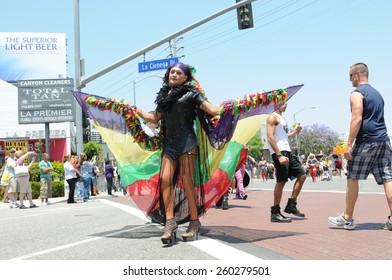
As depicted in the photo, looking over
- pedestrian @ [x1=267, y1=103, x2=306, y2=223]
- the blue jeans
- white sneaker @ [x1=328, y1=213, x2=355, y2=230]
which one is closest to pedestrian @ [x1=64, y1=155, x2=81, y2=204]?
the blue jeans

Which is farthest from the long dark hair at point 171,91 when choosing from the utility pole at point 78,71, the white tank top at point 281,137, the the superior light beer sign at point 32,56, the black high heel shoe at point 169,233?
the the superior light beer sign at point 32,56

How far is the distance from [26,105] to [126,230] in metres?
23.6

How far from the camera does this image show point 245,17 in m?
14.7

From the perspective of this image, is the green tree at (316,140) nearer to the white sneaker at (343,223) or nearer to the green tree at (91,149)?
the green tree at (91,149)

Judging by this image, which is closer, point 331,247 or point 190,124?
point 331,247

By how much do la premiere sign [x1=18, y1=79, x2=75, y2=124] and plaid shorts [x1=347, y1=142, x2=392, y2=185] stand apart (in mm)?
21862

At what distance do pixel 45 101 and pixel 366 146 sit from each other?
24180 mm

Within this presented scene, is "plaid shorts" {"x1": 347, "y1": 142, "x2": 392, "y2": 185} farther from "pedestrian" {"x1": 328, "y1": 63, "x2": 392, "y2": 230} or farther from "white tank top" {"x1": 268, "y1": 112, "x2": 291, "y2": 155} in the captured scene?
"white tank top" {"x1": 268, "y1": 112, "x2": 291, "y2": 155}

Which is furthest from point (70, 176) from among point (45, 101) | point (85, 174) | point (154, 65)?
point (45, 101)

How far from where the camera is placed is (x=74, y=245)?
538 cm

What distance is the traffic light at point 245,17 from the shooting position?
1464 centimetres
